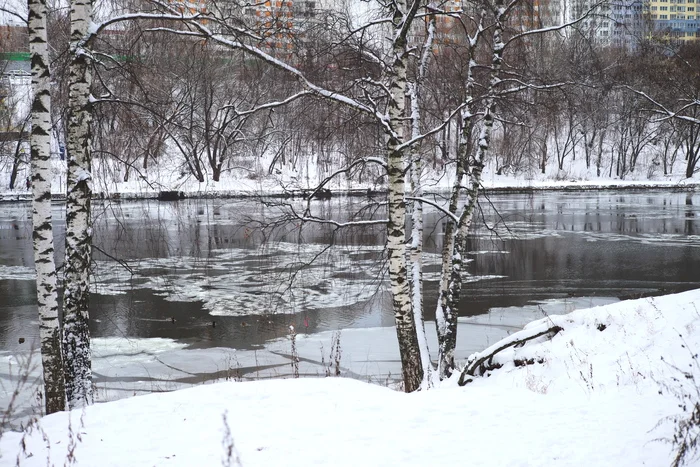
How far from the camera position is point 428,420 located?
490 cm

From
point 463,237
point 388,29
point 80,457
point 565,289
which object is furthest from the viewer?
point 565,289

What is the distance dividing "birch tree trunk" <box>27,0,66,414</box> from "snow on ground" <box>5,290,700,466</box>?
158cm

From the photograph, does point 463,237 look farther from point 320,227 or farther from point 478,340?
point 320,227

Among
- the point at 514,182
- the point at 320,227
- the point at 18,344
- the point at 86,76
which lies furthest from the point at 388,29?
the point at 514,182

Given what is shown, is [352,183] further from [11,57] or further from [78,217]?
[78,217]

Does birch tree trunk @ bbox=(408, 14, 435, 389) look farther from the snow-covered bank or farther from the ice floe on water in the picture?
the snow-covered bank

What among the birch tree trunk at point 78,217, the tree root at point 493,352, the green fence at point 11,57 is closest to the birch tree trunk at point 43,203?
the birch tree trunk at point 78,217

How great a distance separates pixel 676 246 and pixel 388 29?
17.4 m

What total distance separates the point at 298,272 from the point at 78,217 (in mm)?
13401

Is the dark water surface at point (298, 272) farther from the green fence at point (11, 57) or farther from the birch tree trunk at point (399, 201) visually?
the green fence at point (11, 57)

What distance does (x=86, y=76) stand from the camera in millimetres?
6719

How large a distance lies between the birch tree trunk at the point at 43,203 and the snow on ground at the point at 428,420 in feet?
5.18

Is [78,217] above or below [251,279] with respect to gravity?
above

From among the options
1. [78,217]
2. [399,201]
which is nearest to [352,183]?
[399,201]
